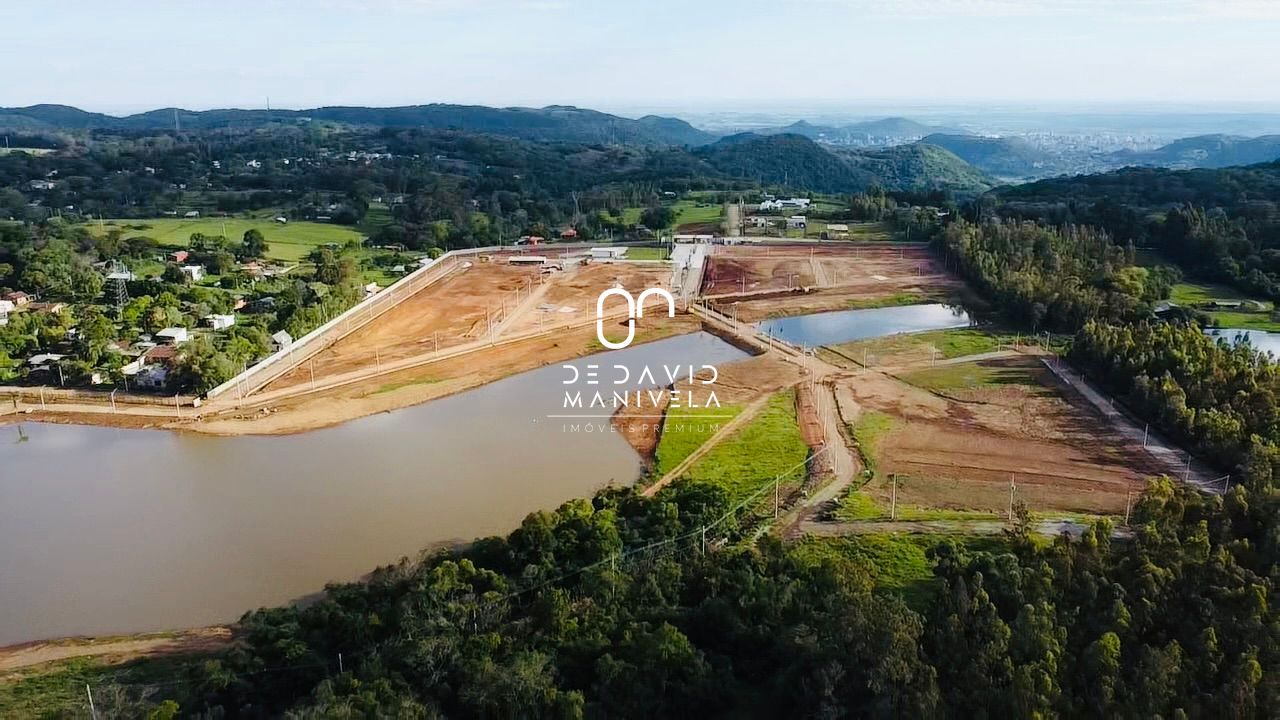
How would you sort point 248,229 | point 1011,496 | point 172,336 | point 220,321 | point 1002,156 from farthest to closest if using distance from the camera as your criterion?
point 1002,156 → point 248,229 → point 220,321 → point 172,336 → point 1011,496

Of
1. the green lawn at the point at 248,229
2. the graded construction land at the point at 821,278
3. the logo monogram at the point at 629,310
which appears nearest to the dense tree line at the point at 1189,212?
the graded construction land at the point at 821,278

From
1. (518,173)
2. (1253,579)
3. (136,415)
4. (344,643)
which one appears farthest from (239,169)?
(1253,579)

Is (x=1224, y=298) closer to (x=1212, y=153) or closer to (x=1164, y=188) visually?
(x=1164, y=188)

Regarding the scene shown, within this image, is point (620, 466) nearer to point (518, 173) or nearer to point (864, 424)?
point (864, 424)

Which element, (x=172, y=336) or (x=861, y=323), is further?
(x=861, y=323)

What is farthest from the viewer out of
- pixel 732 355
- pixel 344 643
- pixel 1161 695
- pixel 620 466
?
pixel 732 355

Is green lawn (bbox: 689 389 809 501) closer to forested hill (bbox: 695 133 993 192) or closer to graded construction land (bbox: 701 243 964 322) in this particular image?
graded construction land (bbox: 701 243 964 322)

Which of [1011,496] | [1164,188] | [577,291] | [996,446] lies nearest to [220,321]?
[577,291]

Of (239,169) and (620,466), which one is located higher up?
(239,169)
